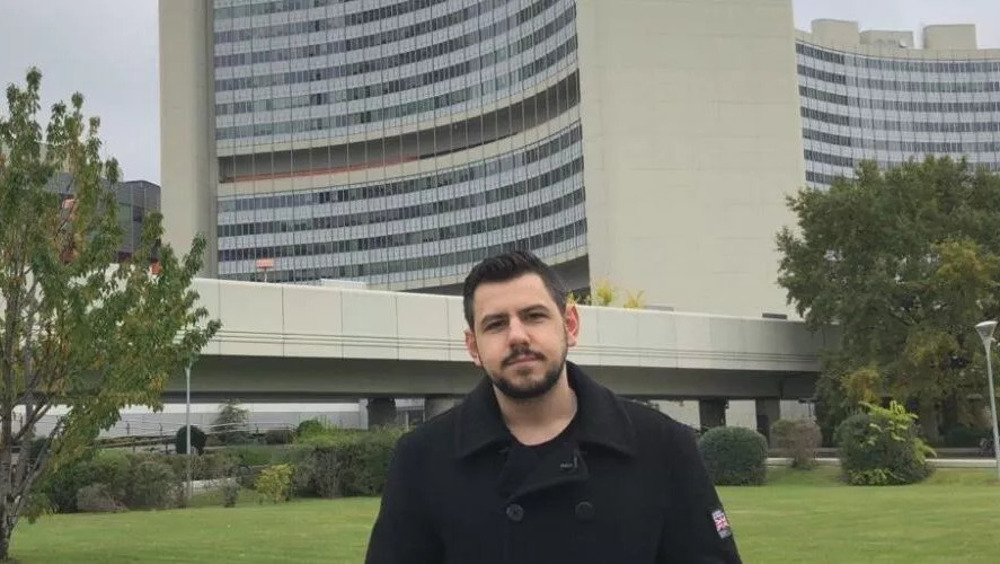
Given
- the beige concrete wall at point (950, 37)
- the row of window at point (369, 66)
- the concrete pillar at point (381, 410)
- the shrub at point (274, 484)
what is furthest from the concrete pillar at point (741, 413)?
the beige concrete wall at point (950, 37)

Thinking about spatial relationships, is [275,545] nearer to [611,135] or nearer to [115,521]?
[115,521]

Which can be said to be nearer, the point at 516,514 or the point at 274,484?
the point at 516,514

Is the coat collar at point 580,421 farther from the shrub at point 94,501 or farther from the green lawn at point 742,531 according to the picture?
the shrub at point 94,501

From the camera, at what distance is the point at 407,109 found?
105562mm

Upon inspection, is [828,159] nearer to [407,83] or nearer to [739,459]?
[407,83]

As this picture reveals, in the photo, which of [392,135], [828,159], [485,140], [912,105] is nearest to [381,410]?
[485,140]

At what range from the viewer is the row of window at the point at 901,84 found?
11853 centimetres

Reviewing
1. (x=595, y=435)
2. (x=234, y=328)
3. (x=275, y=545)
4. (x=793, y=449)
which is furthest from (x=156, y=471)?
(x=595, y=435)

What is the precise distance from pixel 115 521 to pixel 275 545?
8.36 meters

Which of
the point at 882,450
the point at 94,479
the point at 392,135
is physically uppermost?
the point at 392,135

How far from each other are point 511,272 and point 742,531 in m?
14.5

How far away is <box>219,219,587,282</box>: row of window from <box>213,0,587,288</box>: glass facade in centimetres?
14

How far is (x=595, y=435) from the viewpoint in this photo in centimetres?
254

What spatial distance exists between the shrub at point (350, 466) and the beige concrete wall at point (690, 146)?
51.9 metres
